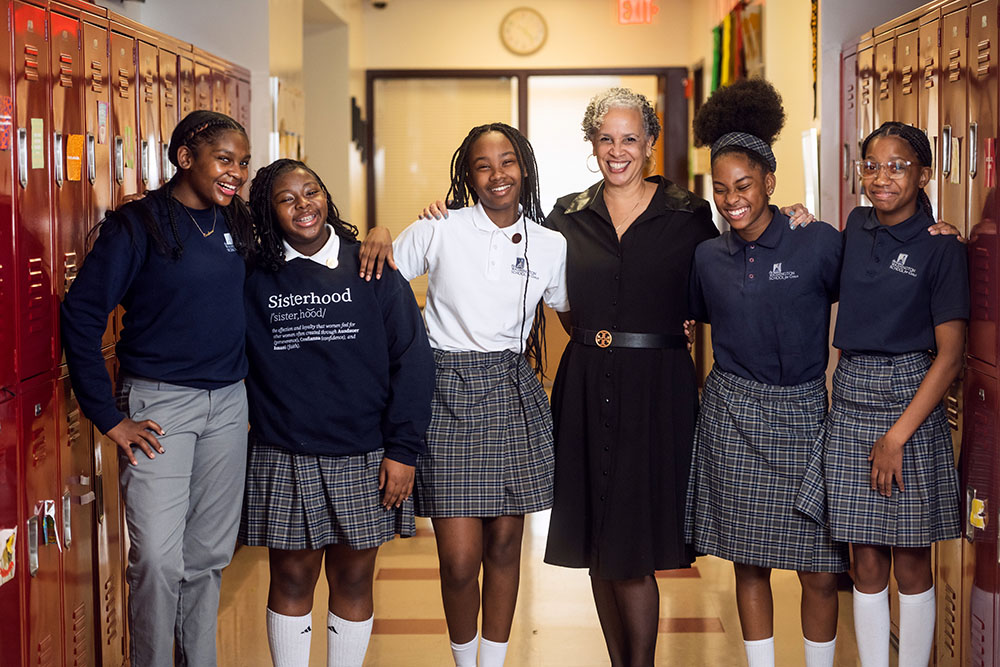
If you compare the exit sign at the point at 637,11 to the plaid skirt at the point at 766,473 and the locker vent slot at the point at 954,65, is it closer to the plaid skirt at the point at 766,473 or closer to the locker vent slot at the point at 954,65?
the locker vent slot at the point at 954,65

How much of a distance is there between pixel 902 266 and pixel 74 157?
194 centimetres

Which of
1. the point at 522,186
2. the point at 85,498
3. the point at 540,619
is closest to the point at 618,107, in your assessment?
the point at 522,186

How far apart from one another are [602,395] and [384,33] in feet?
19.3

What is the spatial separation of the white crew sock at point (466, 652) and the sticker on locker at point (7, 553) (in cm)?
102

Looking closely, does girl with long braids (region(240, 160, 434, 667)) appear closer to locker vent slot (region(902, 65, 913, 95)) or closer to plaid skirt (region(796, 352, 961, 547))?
plaid skirt (region(796, 352, 961, 547))

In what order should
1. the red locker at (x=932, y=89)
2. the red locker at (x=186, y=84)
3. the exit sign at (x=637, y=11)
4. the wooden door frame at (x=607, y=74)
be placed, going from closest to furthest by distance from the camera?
1. the red locker at (x=932, y=89)
2. the red locker at (x=186, y=84)
3. the exit sign at (x=637, y=11)
4. the wooden door frame at (x=607, y=74)

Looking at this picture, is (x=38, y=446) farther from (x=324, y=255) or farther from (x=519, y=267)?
(x=519, y=267)

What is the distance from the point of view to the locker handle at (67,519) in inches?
104

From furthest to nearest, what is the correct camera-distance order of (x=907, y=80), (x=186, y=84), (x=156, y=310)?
(x=186, y=84)
(x=907, y=80)
(x=156, y=310)

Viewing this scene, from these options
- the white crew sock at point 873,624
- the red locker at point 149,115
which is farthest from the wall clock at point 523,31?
the white crew sock at point 873,624

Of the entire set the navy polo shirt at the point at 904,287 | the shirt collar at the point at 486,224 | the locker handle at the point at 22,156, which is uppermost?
the locker handle at the point at 22,156

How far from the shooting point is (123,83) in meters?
2.95

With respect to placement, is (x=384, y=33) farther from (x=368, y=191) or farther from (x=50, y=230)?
(x=50, y=230)

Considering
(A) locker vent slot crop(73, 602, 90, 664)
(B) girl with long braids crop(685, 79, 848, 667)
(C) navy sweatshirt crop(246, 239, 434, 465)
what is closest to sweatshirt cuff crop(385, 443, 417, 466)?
(C) navy sweatshirt crop(246, 239, 434, 465)
